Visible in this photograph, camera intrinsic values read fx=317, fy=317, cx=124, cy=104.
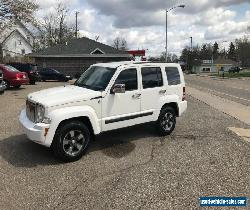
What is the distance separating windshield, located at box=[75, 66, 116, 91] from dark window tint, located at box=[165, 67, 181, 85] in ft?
5.94

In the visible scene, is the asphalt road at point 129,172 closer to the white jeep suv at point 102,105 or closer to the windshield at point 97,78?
the white jeep suv at point 102,105

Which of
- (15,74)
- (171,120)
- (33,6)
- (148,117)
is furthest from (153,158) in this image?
(33,6)

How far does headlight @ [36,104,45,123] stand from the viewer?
619 cm

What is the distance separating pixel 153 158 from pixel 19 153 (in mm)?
2896

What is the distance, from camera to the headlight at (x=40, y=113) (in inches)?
244

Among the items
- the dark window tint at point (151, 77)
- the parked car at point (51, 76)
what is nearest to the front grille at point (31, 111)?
the dark window tint at point (151, 77)

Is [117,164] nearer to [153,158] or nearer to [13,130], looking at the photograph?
[153,158]

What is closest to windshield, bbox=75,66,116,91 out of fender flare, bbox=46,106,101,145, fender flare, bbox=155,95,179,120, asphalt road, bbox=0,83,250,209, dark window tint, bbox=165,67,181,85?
fender flare, bbox=46,106,101,145

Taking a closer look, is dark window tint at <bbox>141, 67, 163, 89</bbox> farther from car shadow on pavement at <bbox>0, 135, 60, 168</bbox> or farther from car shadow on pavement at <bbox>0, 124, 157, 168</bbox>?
car shadow on pavement at <bbox>0, 135, 60, 168</bbox>

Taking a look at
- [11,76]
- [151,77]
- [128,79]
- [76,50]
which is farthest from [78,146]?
[76,50]

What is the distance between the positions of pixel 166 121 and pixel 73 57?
31.3 meters

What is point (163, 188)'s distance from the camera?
5.23m

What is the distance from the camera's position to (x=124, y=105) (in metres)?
7.22

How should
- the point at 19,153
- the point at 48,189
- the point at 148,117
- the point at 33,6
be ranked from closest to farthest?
the point at 48,189 → the point at 19,153 → the point at 148,117 → the point at 33,6
